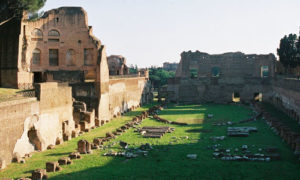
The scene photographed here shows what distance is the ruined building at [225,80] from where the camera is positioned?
38.3 meters

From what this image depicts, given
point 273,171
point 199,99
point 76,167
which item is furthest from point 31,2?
point 199,99

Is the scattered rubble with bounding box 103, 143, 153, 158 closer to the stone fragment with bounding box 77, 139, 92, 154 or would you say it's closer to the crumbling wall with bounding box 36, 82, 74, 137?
the stone fragment with bounding box 77, 139, 92, 154

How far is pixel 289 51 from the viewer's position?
3859 cm

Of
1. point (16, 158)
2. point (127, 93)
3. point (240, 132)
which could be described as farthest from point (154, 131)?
point (127, 93)

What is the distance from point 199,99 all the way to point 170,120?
601 inches

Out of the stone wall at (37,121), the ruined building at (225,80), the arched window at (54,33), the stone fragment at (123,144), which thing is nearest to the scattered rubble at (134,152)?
the stone fragment at (123,144)

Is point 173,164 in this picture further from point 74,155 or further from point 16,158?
point 16,158

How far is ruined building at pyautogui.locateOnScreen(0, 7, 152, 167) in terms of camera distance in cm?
1539

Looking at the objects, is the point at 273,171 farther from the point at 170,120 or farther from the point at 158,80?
the point at 158,80

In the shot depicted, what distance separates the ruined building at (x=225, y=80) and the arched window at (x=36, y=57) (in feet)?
51.5

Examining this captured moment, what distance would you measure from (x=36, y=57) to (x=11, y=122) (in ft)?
54.2

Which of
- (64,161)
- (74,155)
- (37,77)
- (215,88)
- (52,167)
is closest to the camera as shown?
(52,167)

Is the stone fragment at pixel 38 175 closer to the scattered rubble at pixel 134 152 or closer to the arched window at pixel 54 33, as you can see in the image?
the scattered rubble at pixel 134 152

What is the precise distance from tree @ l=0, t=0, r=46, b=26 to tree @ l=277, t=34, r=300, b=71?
89.0ft
